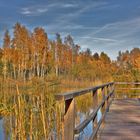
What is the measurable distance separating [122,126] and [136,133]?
0.80 metres

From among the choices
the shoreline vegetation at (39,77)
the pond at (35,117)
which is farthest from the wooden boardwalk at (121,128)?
the pond at (35,117)

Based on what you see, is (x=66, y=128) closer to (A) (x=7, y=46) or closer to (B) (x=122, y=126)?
(B) (x=122, y=126)

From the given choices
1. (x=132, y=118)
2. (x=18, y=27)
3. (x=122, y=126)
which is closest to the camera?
(x=122, y=126)

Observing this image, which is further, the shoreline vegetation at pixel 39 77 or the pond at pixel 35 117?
the shoreline vegetation at pixel 39 77

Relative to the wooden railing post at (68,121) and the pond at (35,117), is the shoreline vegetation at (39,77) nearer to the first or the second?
the pond at (35,117)

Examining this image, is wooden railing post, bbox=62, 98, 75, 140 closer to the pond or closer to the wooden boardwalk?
the pond

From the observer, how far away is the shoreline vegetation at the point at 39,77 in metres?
3.21

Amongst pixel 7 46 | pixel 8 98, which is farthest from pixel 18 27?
pixel 8 98

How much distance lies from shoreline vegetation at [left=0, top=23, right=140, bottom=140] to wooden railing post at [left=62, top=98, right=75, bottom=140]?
0.45ft

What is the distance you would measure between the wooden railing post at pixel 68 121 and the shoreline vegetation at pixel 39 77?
136mm

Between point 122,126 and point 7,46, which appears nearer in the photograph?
point 122,126

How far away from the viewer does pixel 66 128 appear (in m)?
2.76

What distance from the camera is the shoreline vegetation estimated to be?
3205 millimetres

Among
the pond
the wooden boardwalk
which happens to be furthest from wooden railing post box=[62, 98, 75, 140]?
the wooden boardwalk
